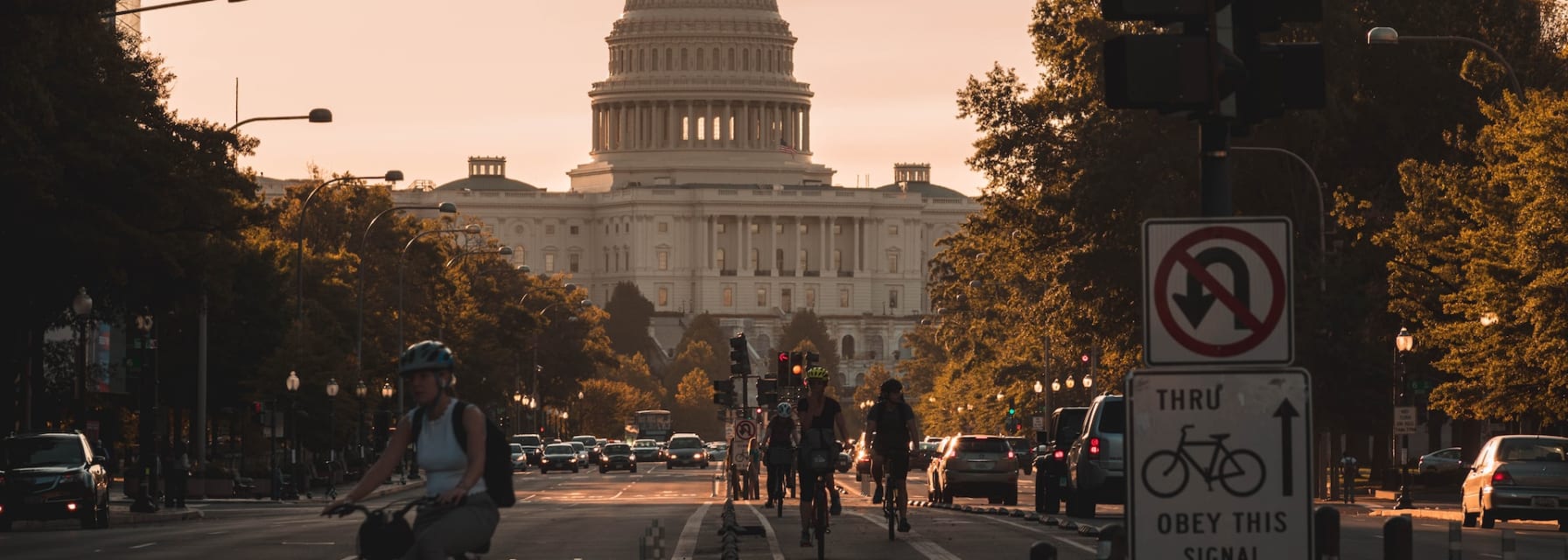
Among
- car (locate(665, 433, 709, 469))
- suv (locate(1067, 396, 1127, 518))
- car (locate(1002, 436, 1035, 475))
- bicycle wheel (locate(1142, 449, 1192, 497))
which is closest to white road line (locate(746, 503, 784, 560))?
suv (locate(1067, 396, 1127, 518))

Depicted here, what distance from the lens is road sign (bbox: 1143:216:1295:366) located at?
10.1 meters

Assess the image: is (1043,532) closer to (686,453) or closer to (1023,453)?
(1023,453)

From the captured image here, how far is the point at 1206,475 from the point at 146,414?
141ft

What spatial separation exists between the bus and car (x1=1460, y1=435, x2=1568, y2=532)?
144267mm

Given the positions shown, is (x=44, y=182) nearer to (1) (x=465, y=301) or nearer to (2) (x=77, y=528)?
(2) (x=77, y=528)

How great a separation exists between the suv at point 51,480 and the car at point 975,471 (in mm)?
14646

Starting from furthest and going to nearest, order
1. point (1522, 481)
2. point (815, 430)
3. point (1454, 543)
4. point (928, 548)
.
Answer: point (1522, 481), point (928, 548), point (815, 430), point (1454, 543)

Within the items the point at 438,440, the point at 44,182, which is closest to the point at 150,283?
the point at 44,182

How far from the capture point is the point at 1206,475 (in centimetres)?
999

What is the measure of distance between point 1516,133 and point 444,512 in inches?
1257

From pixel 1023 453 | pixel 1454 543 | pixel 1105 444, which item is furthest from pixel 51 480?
pixel 1023 453

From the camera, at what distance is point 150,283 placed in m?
43.0

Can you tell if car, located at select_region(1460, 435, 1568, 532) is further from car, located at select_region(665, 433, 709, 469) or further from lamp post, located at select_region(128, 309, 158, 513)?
car, located at select_region(665, 433, 709, 469)

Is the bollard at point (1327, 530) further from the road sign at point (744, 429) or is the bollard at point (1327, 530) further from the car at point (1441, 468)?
the car at point (1441, 468)
